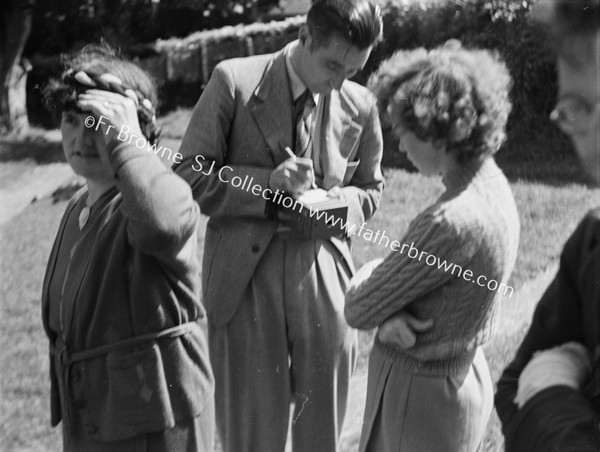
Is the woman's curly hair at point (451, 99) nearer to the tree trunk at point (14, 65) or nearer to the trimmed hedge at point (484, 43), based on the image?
the tree trunk at point (14, 65)

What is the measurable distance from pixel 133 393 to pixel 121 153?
23.1 inches

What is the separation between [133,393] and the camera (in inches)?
74.7

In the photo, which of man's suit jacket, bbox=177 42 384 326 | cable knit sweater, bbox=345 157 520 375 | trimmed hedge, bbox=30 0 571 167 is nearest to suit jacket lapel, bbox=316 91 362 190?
man's suit jacket, bbox=177 42 384 326

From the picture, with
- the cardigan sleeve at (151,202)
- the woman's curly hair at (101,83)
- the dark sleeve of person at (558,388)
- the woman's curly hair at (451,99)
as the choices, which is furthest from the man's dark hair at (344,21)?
the dark sleeve of person at (558,388)

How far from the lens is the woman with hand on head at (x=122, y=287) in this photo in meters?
1.79

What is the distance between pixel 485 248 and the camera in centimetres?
198

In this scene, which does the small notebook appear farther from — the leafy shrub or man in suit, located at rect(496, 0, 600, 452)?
the leafy shrub

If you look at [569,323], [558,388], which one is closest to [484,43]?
[569,323]

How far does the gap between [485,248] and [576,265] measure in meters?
0.63

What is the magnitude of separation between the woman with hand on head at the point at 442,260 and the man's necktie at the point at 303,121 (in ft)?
1.48

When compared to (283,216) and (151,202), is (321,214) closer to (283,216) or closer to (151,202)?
(283,216)

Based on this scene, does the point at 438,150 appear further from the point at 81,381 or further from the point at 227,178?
the point at 81,381

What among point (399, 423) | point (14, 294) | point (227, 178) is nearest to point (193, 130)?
point (227, 178)

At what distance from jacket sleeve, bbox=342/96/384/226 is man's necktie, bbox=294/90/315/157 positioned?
21 centimetres
